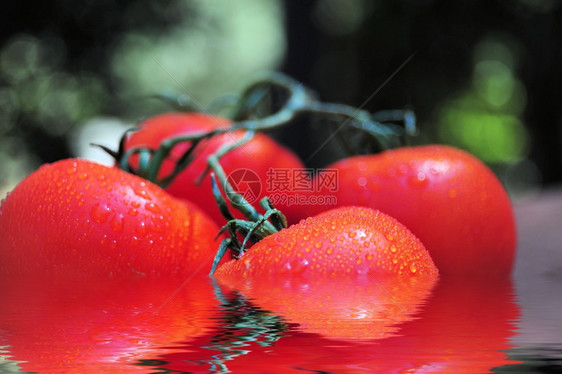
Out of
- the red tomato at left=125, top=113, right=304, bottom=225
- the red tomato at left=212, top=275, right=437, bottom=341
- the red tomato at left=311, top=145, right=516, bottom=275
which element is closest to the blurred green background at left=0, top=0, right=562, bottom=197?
the red tomato at left=125, top=113, right=304, bottom=225

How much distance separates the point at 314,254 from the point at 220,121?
1.37ft

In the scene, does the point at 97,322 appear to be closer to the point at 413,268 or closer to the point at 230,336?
the point at 230,336

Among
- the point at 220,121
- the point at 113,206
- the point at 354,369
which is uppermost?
the point at 220,121

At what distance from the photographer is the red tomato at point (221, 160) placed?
0.81m

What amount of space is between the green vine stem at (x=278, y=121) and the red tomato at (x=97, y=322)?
20 centimetres

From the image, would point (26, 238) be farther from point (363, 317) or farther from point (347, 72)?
point (347, 72)

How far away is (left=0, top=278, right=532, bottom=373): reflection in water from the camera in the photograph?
0.32 m

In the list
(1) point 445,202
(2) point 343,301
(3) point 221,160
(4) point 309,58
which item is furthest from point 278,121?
(4) point 309,58

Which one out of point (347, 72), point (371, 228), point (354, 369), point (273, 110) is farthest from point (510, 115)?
point (354, 369)

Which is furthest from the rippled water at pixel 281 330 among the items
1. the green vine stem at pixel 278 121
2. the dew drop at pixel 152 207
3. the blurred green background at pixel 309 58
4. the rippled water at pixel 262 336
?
the blurred green background at pixel 309 58

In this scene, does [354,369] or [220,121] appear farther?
[220,121]

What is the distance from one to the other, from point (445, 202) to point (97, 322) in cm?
42

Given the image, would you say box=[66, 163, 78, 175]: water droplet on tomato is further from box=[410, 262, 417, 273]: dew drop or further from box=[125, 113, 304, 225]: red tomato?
box=[410, 262, 417, 273]: dew drop

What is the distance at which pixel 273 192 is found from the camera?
76cm
